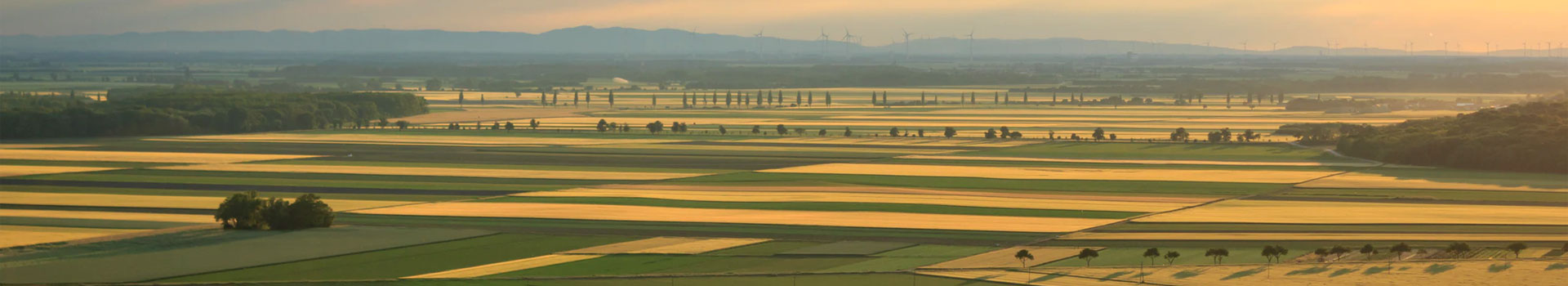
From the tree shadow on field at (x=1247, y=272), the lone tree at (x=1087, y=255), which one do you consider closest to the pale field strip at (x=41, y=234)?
the lone tree at (x=1087, y=255)

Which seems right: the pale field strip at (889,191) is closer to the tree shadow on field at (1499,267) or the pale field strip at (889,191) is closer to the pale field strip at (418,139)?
the tree shadow on field at (1499,267)

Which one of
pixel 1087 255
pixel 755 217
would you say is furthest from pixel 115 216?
pixel 1087 255

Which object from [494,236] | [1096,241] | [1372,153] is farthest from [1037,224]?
[1372,153]

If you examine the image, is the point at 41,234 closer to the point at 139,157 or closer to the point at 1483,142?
the point at 139,157

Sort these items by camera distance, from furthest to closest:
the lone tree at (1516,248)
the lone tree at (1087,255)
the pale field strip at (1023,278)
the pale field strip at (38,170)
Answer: the pale field strip at (38,170), the lone tree at (1516,248), the lone tree at (1087,255), the pale field strip at (1023,278)

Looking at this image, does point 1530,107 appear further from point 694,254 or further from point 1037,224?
point 694,254
